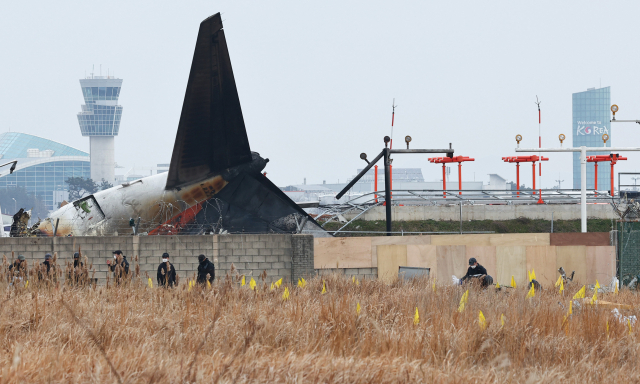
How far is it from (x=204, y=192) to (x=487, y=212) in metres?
18.3

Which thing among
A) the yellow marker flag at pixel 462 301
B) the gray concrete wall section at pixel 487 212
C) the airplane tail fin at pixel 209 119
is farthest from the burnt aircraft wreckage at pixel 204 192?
the yellow marker flag at pixel 462 301

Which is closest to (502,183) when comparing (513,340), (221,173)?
(221,173)

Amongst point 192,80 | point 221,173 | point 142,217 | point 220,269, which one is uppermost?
point 192,80

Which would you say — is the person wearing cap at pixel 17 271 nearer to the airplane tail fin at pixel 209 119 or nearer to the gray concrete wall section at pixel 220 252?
the gray concrete wall section at pixel 220 252

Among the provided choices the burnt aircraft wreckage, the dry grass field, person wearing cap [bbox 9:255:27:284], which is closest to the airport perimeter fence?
the dry grass field

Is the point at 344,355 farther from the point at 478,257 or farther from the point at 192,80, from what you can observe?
the point at 192,80

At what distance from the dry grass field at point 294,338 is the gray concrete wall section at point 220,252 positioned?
863 centimetres

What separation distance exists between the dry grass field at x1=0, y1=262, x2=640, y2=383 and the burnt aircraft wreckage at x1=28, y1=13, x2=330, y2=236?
1201cm

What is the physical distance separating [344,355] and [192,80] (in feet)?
54.5

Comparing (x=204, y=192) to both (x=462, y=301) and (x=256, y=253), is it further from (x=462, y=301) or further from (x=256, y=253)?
(x=462, y=301)

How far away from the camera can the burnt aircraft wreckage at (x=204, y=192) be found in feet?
77.8

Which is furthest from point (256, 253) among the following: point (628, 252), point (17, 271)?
point (628, 252)

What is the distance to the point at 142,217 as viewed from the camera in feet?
82.6

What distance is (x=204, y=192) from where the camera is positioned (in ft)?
82.2
